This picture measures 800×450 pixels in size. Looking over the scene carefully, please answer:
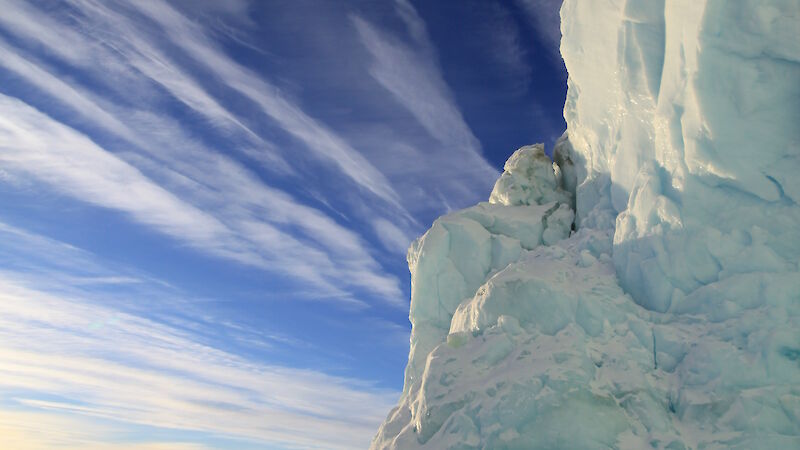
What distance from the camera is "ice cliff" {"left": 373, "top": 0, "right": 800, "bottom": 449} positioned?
11820 mm

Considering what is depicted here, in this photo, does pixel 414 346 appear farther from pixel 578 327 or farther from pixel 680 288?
pixel 680 288

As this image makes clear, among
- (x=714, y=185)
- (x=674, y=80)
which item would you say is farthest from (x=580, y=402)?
(x=674, y=80)

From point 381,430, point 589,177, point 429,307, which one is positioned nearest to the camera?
point 381,430

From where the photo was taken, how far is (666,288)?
46.0 feet

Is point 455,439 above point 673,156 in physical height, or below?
below

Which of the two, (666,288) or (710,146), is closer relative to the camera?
(710,146)

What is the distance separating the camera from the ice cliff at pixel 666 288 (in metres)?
11.8

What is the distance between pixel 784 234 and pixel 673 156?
10.3ft

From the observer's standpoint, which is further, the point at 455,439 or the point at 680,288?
the point at 680,288

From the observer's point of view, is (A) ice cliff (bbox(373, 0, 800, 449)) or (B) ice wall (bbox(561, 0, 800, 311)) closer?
(A) ice cliff (bbox(373, 0, 800, 449))

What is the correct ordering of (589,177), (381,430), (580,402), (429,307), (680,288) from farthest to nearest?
1. (429,307)
2. (589,177)
3. (381,430)
4. (680,288)
5. (580,402)

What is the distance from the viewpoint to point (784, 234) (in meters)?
12.8

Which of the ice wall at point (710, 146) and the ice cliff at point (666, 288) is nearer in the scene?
the ice cliff at point (666, 288)

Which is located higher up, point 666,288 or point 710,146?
point 710,146
